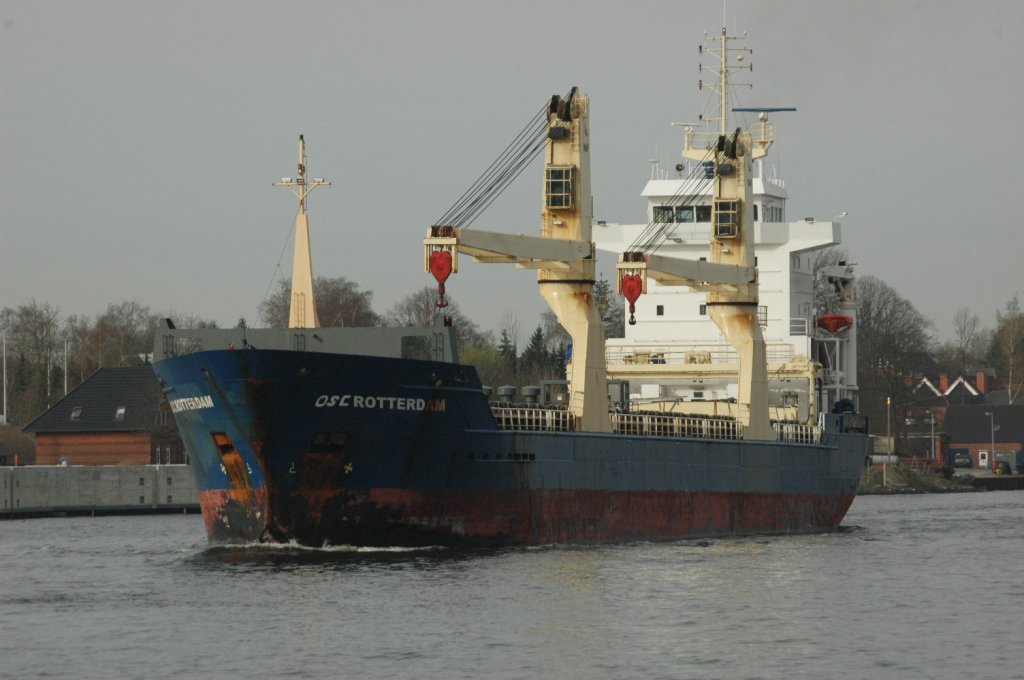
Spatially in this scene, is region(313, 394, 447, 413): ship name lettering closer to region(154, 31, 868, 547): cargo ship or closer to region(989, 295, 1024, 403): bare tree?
region(154, 31, 868, 547): cargo ship

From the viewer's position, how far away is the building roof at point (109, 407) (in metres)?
60.5

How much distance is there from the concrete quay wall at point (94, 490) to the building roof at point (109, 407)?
6415mm

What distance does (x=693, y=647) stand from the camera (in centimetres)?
2156

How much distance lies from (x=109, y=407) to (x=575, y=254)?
3125 cm

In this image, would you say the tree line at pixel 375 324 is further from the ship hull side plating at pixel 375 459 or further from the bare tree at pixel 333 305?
the ship hull side plating at pixel 375 459

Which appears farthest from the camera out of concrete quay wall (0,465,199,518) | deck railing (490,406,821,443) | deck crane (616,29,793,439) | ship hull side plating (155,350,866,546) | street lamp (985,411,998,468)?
street lamp (985,411,998,468)

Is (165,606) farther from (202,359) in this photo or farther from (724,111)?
(724,111)

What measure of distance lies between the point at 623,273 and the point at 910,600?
12846mm

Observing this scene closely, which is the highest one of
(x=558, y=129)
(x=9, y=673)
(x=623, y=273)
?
(x=558, y=129)

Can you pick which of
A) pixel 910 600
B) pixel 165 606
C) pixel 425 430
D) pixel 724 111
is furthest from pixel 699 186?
pixel 165 606

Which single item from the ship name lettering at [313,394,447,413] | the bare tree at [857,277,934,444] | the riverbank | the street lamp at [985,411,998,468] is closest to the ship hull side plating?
the ship name lettering at [313,394,447,413]

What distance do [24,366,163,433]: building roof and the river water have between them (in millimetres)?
25835

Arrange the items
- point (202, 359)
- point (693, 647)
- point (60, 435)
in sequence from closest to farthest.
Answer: point (693, 647) < point (202, 359) < point (60, 435)

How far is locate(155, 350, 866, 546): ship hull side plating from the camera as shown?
29500mm
